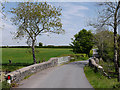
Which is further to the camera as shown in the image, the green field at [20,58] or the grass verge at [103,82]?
the green field at [20,58]

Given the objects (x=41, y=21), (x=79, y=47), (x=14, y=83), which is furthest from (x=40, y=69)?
(x=79, y=47)

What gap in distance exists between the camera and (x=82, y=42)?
190 ft

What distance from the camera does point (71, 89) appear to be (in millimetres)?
10727

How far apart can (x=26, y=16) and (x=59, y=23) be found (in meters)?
5.37

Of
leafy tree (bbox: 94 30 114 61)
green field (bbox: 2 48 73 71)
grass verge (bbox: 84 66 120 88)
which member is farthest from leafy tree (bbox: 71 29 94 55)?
grass verge (bbox: 84 66 120 88)

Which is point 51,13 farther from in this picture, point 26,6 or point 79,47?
point 79,47

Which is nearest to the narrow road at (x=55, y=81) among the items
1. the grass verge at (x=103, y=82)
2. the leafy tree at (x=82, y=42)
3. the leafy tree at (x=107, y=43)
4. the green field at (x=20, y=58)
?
the grass verge at (x=103, y=82)

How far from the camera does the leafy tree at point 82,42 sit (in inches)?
2280

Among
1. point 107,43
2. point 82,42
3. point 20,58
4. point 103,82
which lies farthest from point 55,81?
point 82,42

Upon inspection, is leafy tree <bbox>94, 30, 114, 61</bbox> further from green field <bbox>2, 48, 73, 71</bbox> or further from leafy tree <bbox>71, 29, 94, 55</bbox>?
leafy tree <bbox>71, 29, 94, 55</bbox>

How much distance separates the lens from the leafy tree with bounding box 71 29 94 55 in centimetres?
5791

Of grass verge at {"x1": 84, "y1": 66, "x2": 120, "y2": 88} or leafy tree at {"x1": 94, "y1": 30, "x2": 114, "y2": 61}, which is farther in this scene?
leafy tree at {"x1": 94, "y1": 30, "x2": 114, "y2": 61}

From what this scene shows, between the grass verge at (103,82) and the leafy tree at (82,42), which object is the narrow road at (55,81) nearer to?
the grass verge at (103,82)

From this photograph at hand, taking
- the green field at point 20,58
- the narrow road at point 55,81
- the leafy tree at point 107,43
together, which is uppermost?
the leafy tree at point 107,43
